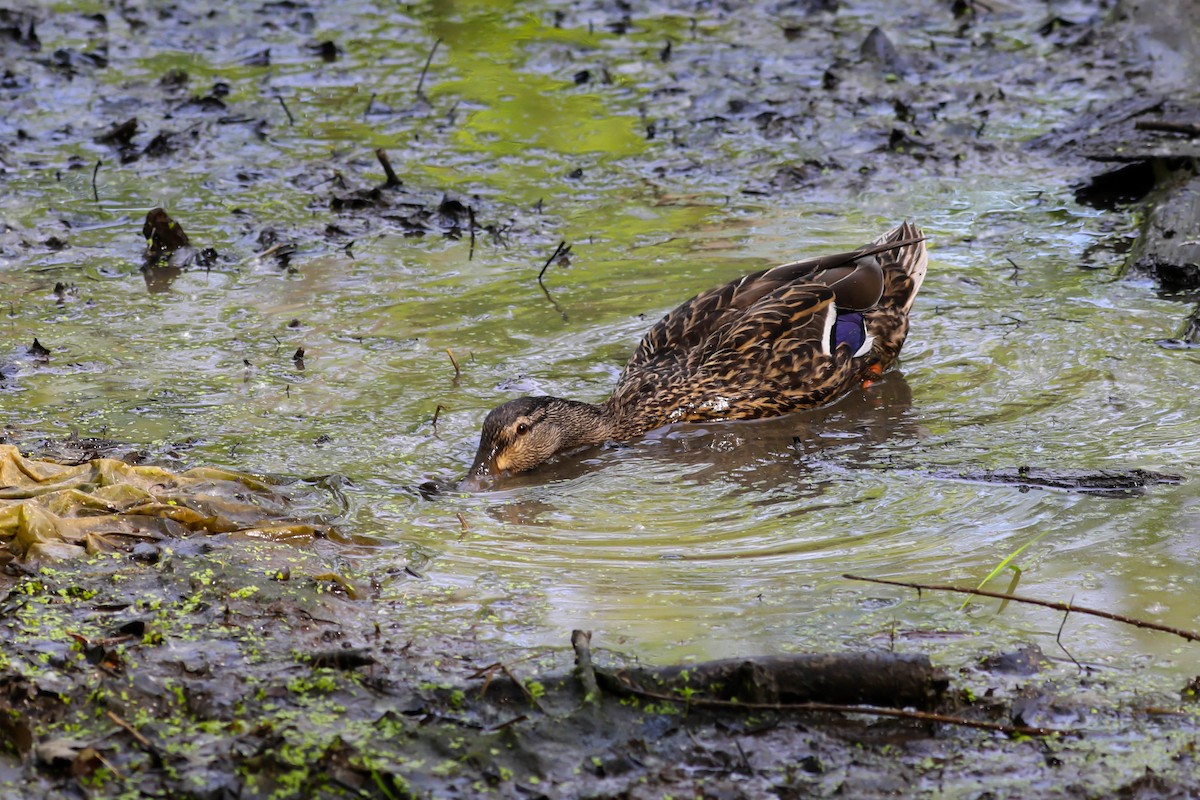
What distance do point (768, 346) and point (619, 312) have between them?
1.27 metres

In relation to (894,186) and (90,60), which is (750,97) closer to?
(894,186)

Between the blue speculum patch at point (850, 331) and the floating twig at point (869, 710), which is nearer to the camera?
the floating twig at point (869, 710)

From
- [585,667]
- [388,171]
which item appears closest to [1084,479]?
[585,667]

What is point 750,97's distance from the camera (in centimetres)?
1245

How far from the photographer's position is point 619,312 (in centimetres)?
890

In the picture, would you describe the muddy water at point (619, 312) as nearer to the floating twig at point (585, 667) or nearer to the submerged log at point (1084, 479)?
the submerged log at point (1084, 479)

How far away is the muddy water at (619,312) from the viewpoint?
5.49 m

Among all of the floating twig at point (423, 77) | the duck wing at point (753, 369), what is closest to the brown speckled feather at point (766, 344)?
the duck wing at point (753, 369)

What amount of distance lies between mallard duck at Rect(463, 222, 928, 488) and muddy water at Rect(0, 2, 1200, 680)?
16cm

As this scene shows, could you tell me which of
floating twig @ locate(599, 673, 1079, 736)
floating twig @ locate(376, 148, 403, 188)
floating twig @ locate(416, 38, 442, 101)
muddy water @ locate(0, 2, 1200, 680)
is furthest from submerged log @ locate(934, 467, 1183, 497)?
floating twig @ locate(416, 38, 442, 101)

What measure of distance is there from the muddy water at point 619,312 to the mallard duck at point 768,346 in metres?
0.16

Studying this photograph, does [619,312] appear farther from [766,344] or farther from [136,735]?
[136,735]

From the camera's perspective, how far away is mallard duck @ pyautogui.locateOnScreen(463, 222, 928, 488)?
7.71 meters

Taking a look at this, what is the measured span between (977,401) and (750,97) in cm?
561
